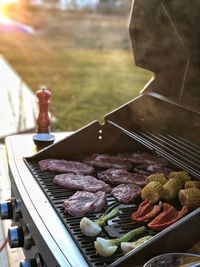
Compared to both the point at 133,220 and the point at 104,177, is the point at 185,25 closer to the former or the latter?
the point at 104,177

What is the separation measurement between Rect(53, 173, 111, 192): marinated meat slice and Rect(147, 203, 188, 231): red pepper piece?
331 millimetres

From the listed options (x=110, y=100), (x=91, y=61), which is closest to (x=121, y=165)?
(x=110, y=100)

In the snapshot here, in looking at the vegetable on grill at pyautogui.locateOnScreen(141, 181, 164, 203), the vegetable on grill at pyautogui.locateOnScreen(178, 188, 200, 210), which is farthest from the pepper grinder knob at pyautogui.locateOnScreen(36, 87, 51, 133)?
the vegetable on grill at pyautogui.locateOnScreen(178, 188, 200, 210)

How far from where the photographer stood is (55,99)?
7309 mm

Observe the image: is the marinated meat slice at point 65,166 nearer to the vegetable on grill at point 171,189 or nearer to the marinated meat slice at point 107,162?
the marinated meat slice at point 107,162

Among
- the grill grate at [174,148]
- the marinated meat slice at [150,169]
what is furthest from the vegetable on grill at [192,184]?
the marinated meat slice at [150,169]

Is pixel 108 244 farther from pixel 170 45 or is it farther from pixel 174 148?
pixel 170 45

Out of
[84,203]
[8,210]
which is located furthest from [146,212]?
[8,210]

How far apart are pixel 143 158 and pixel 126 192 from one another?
429 millimetres

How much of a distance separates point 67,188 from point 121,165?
0.34 m

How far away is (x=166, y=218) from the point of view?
1.57m

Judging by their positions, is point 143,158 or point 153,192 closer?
point 153,192

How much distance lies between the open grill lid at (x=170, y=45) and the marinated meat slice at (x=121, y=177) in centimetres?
39

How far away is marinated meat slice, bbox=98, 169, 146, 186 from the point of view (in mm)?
1950
